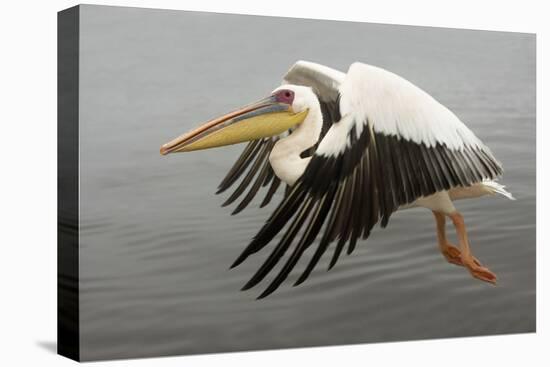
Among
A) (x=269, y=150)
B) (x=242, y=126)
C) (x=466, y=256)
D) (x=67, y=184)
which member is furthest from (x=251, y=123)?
(x=466, y=256)

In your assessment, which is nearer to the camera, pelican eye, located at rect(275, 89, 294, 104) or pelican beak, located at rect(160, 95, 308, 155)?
pelican beak, located at rect(160, 95, 308, 155)

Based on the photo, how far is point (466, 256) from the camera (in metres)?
6.99

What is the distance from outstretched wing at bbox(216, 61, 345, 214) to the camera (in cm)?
639

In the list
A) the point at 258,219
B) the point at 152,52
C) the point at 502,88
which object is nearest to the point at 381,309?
the point at 258,219

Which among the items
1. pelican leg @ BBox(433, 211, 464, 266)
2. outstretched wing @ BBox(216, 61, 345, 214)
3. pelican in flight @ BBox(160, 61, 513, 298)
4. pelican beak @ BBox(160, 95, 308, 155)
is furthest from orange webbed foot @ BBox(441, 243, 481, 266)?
pelican beak @ BBox(160, 95, 308, 155)

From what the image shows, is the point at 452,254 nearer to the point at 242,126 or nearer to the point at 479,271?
the point at 479,271

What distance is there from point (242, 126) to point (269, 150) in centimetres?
29

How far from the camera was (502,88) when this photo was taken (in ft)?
23.6

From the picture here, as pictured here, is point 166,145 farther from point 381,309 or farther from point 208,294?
point 381,309

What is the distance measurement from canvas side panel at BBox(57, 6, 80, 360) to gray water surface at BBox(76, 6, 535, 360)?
73 millimetres

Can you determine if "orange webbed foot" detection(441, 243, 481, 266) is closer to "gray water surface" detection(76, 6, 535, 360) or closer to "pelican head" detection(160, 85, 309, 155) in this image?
"gray water surface" detection(76, 6, 535, 360)

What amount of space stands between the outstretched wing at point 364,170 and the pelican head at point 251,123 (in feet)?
0.94

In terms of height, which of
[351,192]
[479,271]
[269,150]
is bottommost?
[479,271]

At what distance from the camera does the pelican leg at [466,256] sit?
22.8 feet
